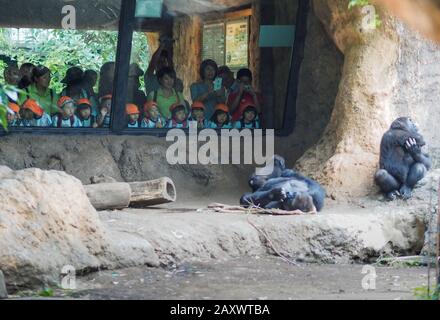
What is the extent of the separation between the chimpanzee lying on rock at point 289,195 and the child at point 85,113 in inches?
123

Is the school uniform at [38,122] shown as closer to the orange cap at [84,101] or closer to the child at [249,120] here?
the orange cap at [84,101]

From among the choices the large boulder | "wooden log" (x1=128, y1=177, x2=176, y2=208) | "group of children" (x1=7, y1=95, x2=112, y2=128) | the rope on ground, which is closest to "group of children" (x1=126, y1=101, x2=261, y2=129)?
"group of children" (x1=7, y1=95, x2=112, y2=128)

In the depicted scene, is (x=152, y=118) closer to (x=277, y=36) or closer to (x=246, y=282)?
(x=277, y=36)

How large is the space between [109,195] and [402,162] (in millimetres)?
3557

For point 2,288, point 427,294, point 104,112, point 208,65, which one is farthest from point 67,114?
point 427,294

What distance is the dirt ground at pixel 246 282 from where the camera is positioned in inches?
234

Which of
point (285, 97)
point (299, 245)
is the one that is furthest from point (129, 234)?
point (285, 97)

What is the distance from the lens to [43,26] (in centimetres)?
1162

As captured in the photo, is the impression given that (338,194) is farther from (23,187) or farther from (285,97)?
(23,187)

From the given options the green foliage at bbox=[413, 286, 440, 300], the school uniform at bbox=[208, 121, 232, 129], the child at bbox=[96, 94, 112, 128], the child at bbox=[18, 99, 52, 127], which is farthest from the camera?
the school uniform at bbox=[208, 121, 232, 129]

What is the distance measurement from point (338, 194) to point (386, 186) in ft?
2.08

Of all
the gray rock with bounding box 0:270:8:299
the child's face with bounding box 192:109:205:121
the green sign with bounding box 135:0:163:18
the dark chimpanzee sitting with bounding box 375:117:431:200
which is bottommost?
the gray rock with bounding box 0:270:8:299

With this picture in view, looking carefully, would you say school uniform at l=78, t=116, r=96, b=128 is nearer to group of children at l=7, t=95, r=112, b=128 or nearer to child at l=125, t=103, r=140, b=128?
group of children at l=7, t=95, r=112, b=128

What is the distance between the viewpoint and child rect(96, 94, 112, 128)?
12058 millimetres
